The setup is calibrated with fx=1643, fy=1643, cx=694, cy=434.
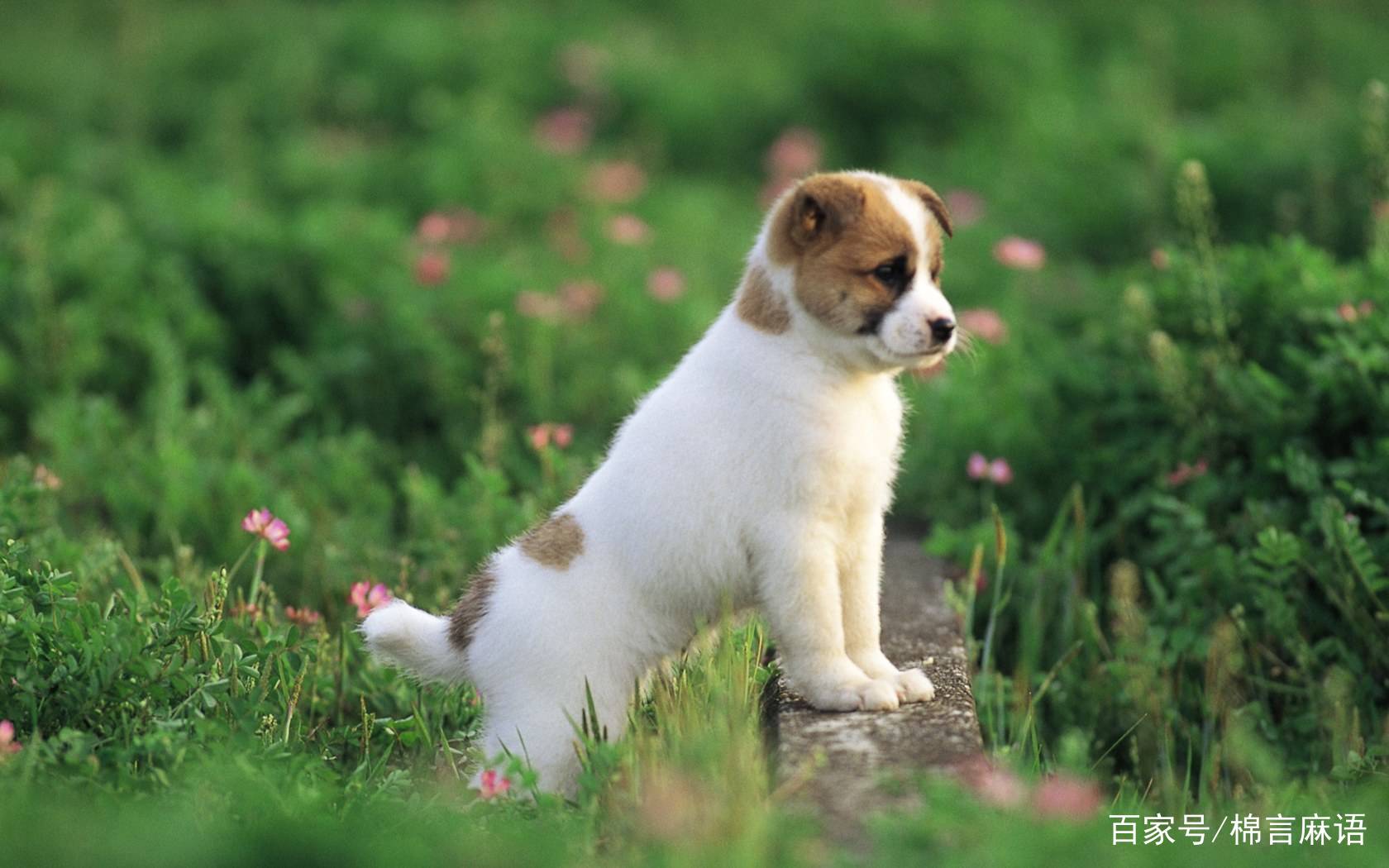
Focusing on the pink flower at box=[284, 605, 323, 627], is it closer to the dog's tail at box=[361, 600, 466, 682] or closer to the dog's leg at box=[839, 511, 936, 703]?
the dog's tail at box=[361, 600, 466, 682]

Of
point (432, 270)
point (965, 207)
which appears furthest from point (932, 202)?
point (965, 207)

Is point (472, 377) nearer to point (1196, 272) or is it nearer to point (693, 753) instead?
point (1196, 272)

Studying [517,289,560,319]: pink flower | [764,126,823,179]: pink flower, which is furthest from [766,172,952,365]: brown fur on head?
[764,126,823,179]: pink flower

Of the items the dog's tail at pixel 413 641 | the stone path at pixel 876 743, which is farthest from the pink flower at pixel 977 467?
the dog's tail at pixel 413 641

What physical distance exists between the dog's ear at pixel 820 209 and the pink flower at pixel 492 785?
1.32m

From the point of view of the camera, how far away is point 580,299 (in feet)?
23.1

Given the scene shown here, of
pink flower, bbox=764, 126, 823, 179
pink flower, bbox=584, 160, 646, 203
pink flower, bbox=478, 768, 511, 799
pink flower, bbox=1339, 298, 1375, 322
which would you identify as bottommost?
pink flower, bbox=478, 768, 511, 799

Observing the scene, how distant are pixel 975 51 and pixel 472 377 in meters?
5.01

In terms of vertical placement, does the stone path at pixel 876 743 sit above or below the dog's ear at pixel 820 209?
below

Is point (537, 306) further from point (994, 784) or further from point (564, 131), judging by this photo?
point (994, 784)

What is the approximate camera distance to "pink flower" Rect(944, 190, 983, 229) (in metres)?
8.86

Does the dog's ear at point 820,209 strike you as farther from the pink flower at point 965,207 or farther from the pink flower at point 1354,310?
the pink flower at point 965,207

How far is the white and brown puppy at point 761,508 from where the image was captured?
11.7 feet

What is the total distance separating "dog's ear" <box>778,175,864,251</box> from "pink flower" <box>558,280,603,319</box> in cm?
345
